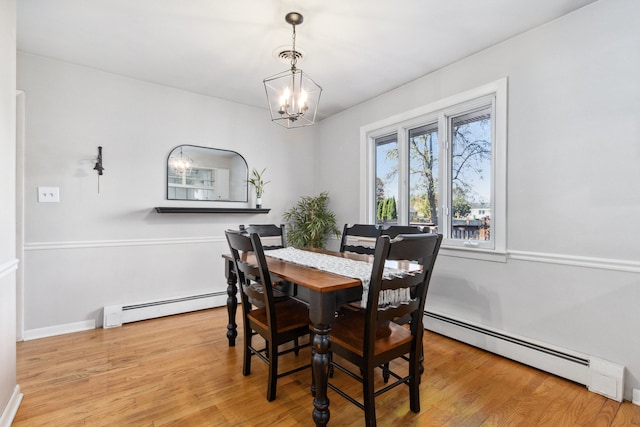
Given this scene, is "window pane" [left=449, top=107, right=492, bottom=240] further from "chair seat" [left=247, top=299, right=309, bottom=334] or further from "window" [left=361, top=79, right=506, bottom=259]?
"chair seat" [left=247, top=299, right=309, bottom=334]

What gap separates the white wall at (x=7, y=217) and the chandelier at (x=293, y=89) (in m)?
1.46

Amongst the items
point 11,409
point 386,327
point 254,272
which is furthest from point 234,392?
point 11,409

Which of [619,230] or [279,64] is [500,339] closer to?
[619,230]

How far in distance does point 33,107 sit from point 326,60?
2.62 metres

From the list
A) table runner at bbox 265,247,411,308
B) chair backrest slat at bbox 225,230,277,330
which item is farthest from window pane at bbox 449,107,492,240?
chair backrest slat at bbox 225,230,277,330

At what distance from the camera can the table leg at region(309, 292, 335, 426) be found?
1.52 m

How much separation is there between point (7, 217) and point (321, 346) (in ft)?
5.94

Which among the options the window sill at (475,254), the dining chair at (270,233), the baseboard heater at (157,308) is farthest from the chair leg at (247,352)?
the window sill at (475,254)

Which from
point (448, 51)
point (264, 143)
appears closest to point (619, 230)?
point (448, 51)

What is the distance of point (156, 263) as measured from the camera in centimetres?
→ 337

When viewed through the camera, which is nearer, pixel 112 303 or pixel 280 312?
pixel 280 312

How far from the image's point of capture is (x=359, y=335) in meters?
1.67

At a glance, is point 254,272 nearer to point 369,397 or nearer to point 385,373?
point 369,397

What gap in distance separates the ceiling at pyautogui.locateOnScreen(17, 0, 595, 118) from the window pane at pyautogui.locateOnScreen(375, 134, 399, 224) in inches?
28.3
